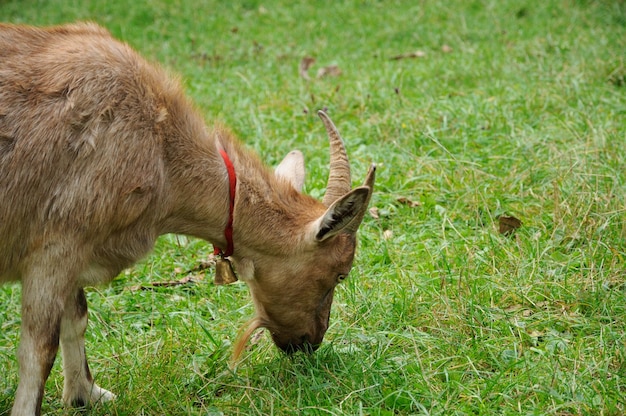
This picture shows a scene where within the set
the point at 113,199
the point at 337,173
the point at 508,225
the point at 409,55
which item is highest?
the point at 113,199

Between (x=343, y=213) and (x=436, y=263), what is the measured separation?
156 cm

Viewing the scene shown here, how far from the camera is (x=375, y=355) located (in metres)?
4.73

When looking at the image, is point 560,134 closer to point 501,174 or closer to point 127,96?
point 501,174

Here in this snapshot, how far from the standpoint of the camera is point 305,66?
9859mm

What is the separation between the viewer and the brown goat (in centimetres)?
407

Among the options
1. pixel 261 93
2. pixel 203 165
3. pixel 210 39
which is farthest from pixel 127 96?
pixel 210 39

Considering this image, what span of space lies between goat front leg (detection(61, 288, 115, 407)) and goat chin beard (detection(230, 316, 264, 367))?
727 mm

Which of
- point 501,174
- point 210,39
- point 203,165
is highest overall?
point 203,165

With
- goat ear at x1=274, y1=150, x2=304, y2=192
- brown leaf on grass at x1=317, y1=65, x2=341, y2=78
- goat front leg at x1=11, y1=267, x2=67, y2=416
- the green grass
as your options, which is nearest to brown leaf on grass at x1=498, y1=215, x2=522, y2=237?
the green grass

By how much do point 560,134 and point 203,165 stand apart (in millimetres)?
3813

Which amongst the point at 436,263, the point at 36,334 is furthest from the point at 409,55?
the point at 36,334

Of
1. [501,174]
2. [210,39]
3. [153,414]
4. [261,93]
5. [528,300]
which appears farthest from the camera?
[210,39]

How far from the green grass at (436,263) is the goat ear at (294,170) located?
766 mm

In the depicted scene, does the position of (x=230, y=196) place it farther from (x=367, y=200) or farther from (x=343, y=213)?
(x=367, y=200)
